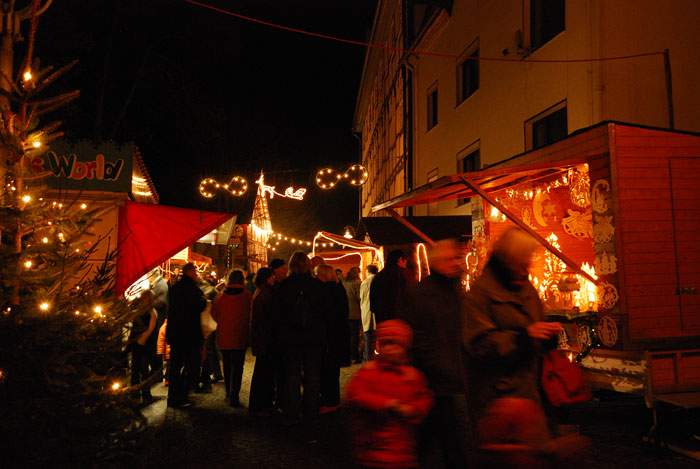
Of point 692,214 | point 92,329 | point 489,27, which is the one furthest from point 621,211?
point 489,27

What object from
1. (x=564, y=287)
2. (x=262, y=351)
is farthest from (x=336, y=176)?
(x=262, y=351)

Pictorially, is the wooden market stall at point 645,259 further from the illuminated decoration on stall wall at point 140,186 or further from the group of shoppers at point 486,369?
the illuminated decoration on stall wall at point 140,186

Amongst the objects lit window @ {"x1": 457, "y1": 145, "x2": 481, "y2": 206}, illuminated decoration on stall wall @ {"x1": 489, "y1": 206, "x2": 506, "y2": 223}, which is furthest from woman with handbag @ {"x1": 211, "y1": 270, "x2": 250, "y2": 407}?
lit window @ {"x1": 457, "y1": 145, "x2": 481, "y2": 206}

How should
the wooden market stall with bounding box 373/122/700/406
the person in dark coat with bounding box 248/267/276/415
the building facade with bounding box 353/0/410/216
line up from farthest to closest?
the building facade with bounding box 353/0/410/216, the person in dark coat with bounding box 248/267/276/415, the wooden market stall with bounding box 373/122/700/406

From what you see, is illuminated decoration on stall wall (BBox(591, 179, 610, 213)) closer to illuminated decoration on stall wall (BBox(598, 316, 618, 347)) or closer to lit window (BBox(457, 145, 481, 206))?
illuminated decoration on stall wall (BBox(598, 316, 618, 347))

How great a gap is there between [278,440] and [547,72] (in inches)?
339

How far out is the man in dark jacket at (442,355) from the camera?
4.05m

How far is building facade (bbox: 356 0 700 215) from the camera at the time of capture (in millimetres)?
9914

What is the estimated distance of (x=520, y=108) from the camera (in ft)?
41.7

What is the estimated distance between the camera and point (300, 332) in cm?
698

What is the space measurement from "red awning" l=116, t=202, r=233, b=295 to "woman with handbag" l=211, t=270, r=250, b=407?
3.56ft

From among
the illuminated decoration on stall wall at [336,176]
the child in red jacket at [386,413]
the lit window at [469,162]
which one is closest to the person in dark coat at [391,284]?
the child in red jacket at [386,413]

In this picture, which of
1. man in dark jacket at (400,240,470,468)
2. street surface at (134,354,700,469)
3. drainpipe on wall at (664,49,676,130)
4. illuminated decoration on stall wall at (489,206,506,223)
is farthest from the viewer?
illuminated decoration on stall wall at (489,206,506,223)

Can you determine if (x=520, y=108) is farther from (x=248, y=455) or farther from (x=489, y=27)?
(x=248, y=455)
